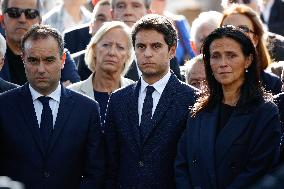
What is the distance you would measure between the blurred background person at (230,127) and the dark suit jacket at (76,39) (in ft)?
11.5

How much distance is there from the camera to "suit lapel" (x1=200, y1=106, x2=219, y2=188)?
5.25 metres

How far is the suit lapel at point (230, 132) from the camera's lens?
520cm

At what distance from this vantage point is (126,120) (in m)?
5.63

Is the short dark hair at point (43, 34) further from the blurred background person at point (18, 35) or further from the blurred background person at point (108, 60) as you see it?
the blurred background person at point (18, 35)

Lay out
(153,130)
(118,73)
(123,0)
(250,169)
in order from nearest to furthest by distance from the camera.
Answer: (250,169), (153,130), (118,73), (123,0)

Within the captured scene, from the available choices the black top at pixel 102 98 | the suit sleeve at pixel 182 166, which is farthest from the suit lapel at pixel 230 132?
the black top at pixel 102 98

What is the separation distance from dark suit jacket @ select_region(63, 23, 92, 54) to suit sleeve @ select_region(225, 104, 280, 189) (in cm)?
403

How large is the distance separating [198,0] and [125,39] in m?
10.2

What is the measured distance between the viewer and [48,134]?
561 centimetres

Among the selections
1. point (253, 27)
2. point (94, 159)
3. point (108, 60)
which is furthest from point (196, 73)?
point (94, 159)

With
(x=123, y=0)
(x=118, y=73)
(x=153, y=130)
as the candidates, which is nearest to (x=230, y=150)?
(x=153, y=130)

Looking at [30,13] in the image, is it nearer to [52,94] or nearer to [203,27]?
[203,27]

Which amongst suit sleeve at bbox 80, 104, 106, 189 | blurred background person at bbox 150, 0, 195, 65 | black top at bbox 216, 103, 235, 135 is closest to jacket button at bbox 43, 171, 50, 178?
suit sleeve at bbox 80, 104, 106, 189

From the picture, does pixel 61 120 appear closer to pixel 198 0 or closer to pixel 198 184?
pixel 198 184
